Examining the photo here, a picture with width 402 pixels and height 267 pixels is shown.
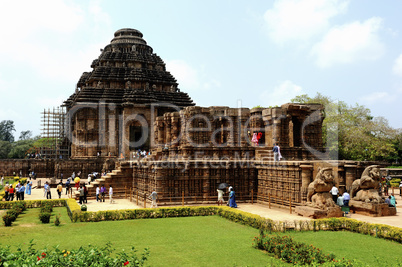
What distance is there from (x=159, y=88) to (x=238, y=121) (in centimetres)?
2484

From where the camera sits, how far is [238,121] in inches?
943

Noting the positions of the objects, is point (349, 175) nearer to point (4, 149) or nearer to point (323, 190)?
point (323, 190)

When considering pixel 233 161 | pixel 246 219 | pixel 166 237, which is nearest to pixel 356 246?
pixel 246 219

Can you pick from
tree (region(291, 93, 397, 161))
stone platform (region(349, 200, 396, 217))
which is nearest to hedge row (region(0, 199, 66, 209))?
stone platform (region(349, 200, 396, 217))

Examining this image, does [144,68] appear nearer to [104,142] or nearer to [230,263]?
[104,142]

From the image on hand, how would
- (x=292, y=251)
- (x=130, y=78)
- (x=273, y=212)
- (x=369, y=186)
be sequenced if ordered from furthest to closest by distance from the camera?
(x=130, y=78), (x=273, y=212), (x=369, y=186), (x=292, y=251)

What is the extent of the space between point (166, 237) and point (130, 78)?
113 ft

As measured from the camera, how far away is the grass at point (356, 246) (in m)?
9.38

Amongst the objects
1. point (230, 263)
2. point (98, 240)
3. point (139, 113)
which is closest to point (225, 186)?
point (98, 240)

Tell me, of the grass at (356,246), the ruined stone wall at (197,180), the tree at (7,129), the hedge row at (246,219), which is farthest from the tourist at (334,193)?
the tree at (7,129)

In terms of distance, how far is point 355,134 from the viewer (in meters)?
37.0

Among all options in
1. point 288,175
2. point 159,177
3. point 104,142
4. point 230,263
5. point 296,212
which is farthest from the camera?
point 104,142

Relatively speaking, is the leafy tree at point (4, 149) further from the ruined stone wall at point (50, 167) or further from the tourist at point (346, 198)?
the tourist at point (346, 198)

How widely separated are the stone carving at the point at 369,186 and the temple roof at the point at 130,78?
97.0 feet
